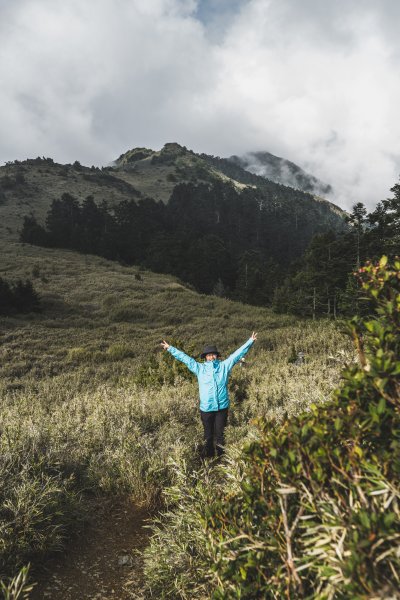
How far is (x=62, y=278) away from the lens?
31781 mm

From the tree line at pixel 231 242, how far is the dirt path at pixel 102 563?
20.0 meters

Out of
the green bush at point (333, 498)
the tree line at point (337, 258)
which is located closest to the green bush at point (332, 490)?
the green bush at point (333, 498)

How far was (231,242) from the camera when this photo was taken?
76250 mm

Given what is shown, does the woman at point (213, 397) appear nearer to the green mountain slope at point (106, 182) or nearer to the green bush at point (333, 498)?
the green bush at point (333, 498)

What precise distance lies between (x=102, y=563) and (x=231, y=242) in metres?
74.5

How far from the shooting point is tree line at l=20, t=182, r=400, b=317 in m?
33.1

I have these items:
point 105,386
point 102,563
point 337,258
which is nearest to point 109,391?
point 105,386

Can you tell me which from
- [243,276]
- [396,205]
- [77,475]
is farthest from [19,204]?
[77,475]

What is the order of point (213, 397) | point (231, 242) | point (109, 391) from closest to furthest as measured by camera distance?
point (213, 397), point (109, 391), point (231, 242)

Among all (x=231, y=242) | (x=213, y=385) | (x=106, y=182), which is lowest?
(x=213, y=385)

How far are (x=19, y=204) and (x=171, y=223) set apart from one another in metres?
26.0

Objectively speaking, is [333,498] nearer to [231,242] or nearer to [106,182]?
[231,242]

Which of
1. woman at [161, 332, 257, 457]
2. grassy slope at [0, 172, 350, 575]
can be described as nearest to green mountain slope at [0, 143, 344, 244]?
grassy slope at [0, 172, 350, 575]

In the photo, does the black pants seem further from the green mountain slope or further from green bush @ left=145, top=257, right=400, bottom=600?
the green mountain slope
